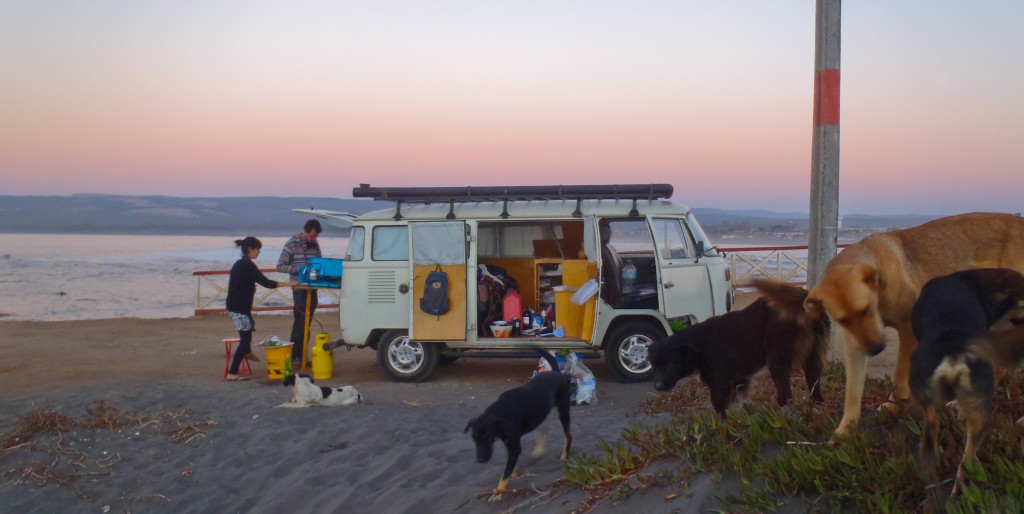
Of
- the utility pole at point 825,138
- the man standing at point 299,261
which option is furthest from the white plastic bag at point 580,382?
the man standing at point 299,261

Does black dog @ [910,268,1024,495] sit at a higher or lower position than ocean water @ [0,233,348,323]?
higher

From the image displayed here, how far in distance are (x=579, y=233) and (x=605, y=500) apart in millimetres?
8377

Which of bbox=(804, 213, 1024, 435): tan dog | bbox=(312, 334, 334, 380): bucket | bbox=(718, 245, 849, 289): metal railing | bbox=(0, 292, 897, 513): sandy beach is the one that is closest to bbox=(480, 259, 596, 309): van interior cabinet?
bbox=(0, 292, 897, 513): sandy beach

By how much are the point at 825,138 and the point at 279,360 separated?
7013 millimetres

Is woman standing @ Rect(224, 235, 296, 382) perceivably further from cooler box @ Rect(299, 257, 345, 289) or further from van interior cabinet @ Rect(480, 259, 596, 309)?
van interior cabinet @ Rect(480, 259, 596, 309)

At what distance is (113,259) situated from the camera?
3706 cm

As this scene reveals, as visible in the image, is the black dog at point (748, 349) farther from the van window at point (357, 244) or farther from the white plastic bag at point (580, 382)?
the van window at point (357, 244)

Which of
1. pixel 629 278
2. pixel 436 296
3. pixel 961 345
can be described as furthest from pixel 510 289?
pixel 961 345

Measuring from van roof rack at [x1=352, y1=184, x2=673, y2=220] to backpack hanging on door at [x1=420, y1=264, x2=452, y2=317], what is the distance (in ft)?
2.67

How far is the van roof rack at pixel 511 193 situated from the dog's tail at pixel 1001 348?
7.11m

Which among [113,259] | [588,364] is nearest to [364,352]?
[588,364]

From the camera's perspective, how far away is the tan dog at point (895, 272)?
12.6 feet

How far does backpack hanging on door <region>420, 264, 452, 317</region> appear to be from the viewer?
10.6m

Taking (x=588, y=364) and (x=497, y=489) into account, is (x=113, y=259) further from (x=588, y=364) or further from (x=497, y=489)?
(x=497, y=489)
